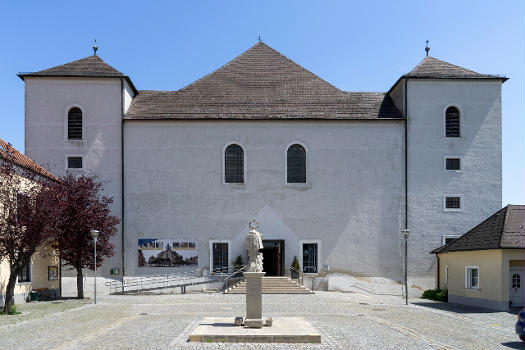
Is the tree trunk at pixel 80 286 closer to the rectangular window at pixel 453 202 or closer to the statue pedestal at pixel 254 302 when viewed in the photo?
the statue pedestal at pixel 254 302

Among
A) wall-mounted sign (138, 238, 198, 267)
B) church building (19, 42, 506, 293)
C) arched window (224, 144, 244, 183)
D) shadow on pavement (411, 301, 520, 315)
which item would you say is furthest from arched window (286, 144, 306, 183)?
shadow on pavement (411, 301, 520, 315)

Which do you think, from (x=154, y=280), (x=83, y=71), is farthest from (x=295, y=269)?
(x=83, y=71)

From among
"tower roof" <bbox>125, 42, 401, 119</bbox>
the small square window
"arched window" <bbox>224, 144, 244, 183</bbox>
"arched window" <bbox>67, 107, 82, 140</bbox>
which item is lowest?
the small square window

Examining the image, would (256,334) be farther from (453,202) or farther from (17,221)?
(453,202)

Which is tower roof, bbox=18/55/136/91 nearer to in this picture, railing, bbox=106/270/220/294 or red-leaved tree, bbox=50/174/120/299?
red-leaved tree, bbox=50/174/120/299

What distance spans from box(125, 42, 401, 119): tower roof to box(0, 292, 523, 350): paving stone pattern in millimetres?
11394

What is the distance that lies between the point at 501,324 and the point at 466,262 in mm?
7372

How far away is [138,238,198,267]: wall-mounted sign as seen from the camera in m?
30.8

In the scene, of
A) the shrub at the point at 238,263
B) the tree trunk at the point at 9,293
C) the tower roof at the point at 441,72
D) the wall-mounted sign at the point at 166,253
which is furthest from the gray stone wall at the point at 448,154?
the tree trunk at the point at 9,293

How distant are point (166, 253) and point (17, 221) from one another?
1141cm

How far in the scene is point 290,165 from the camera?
32.0m

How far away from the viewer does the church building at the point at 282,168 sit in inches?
1222

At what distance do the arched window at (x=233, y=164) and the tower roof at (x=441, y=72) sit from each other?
1114 centimetres

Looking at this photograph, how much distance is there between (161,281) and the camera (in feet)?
99.7
